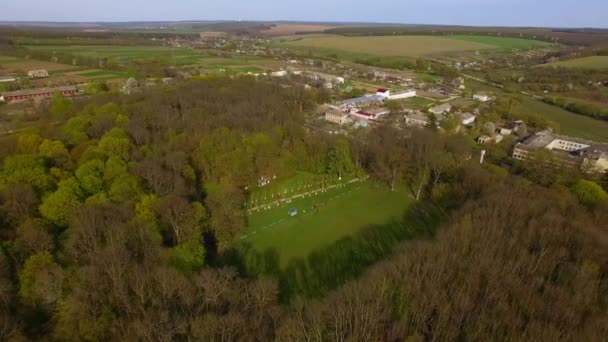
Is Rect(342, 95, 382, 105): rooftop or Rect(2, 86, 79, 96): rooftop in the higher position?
Rect(2, 86, 79, 96): rooftop

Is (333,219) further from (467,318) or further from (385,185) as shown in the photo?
(467,318)

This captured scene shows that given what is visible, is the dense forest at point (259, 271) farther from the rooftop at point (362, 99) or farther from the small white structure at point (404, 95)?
the small white structure at point (404, 95)

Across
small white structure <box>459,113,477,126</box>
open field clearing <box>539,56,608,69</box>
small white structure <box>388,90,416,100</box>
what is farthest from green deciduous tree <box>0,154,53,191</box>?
open field clearing <box>539,56,608,69</box>

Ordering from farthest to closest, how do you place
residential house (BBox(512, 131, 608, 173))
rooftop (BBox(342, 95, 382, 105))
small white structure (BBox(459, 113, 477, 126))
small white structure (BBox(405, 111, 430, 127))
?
rooftop (BBox(342, 95, 382, 105)), small white structure (BBox(459, 113, 477, 126)), small white structure (BBox(405, 111, 430, 127)), residential house (BBox(512, 131, 608, 173))

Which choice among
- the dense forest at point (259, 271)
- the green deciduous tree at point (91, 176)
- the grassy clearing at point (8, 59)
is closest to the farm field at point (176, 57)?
the grassy clearing at point (8, 59)

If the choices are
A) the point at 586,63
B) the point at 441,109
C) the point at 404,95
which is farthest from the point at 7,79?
the point at 586,63

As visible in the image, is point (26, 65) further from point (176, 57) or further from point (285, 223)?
point (285, 223)

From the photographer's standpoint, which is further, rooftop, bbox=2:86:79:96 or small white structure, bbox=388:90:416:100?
small white structure, bbox=388:90:416:100

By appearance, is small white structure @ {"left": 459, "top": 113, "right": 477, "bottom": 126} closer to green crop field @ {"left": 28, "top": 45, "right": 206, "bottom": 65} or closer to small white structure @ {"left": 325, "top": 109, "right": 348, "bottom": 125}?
small white structure @ {"left": 325, "top": 109, "right": 348, "bottom": 125}
